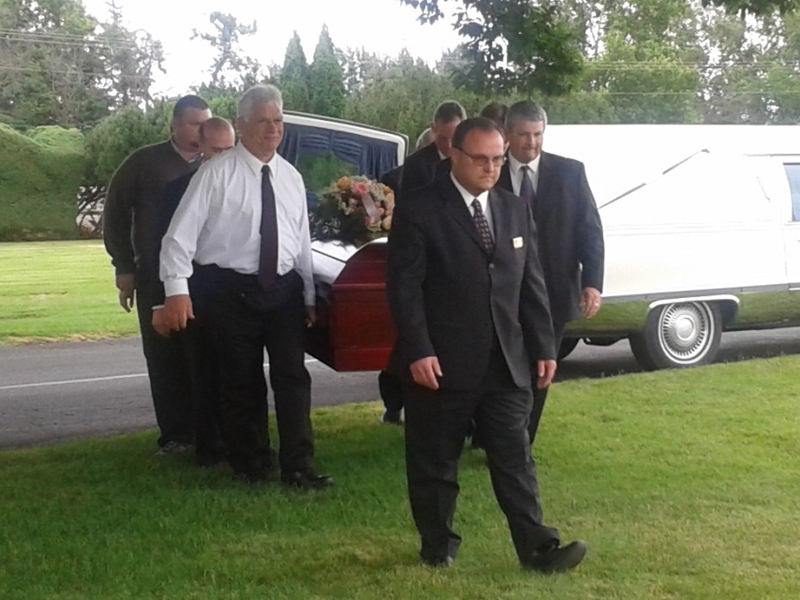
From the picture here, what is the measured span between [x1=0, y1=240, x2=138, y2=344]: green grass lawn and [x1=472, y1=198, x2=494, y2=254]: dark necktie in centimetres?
1050

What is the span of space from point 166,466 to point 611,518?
8.68 ft

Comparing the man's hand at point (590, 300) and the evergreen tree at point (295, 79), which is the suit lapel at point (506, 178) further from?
the evergreen tree at point (295, 79)

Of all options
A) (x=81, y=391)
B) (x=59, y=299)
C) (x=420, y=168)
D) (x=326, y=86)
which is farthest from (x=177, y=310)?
(x=326, y=86)

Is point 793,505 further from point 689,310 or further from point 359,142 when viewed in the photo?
point 689,310

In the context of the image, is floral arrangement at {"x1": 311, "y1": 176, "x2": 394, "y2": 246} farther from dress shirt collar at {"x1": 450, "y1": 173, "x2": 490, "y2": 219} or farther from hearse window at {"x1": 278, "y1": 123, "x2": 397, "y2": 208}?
dress shirt collar at {"x1": 450, "y1": 173, "x2": 490, "y2": 219}

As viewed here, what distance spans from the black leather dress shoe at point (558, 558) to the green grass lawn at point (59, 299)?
10.6 m

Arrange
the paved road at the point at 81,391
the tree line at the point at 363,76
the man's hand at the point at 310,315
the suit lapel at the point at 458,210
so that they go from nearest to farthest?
1. the suit lapel at the point at 458,210
2. the man's hand at the point at 310,315
3. the paved road at the point at 81,391
4. the tree line at the point at 363,76

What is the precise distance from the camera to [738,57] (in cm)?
4962

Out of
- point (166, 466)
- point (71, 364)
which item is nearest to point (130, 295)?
point (166, 466)

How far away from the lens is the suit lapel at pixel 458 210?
4.64 m

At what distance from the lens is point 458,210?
15.3 feet

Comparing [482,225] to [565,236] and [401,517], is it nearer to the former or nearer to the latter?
[565,236]

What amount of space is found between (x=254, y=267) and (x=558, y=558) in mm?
2215

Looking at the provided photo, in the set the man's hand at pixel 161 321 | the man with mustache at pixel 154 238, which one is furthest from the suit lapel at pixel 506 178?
the man with mustache at pixel 154 238
